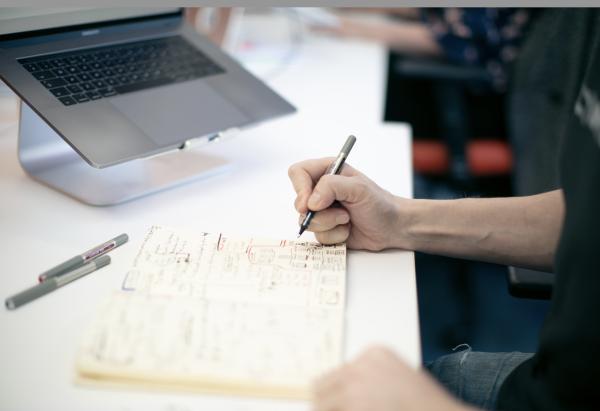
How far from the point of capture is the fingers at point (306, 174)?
0.64 meters

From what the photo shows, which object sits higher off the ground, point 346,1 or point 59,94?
point 346,1

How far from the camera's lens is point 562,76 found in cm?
107

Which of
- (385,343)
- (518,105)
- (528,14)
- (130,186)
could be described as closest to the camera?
(385,343)

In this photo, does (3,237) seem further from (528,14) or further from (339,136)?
(528,14)

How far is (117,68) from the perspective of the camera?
2.68 feet

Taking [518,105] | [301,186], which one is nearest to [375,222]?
[301,186]

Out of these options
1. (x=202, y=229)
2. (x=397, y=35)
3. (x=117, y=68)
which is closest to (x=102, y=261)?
(x=202, y=229)

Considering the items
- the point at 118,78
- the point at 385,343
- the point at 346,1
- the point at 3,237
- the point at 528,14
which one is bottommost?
the point at 385,343

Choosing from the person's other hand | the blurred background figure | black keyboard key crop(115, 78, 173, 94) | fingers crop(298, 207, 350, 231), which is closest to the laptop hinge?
black keyboard key crop(115, 78, 173, 94)

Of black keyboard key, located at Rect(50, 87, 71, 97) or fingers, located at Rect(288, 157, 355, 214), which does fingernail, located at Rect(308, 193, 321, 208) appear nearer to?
fingers, located at Rect(288, 157, 355, 214)

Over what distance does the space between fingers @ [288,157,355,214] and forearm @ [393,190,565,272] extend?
0.38ft

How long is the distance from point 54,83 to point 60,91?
2 cm

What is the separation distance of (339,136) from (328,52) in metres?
0.53

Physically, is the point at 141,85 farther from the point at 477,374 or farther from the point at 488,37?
the point at 488,37
